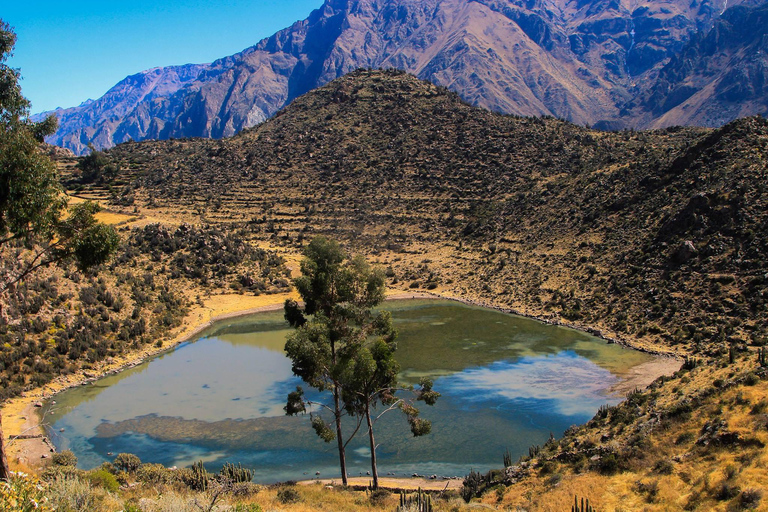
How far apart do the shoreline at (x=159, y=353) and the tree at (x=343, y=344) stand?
6725 millimetres

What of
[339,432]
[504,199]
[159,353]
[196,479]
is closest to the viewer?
[196,479]

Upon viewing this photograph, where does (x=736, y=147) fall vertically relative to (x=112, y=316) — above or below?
above

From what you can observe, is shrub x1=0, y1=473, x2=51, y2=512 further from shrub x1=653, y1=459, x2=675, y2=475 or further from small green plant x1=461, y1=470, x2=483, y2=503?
shrub x1=653, y1=459, x2=675, y2=475

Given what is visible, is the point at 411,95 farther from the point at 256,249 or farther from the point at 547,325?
the point at 547,325

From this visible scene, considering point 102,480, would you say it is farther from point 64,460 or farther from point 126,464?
point 64,460

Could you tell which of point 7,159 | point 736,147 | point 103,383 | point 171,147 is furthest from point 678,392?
point 171,147

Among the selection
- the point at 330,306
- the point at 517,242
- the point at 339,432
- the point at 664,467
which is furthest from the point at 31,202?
the point at 517,242

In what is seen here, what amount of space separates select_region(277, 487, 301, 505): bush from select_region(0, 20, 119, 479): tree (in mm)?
6730

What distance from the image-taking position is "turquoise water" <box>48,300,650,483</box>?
814 inches

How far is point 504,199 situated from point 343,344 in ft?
168

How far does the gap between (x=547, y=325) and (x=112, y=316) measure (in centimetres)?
3123

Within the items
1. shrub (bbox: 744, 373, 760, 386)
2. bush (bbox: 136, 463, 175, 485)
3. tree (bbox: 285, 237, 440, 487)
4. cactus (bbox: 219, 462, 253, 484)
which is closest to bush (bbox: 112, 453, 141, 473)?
bush (bbox: 136, 463, 175, 485)

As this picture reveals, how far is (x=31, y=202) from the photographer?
9.01 metres

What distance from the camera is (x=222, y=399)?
2741 centimetres
